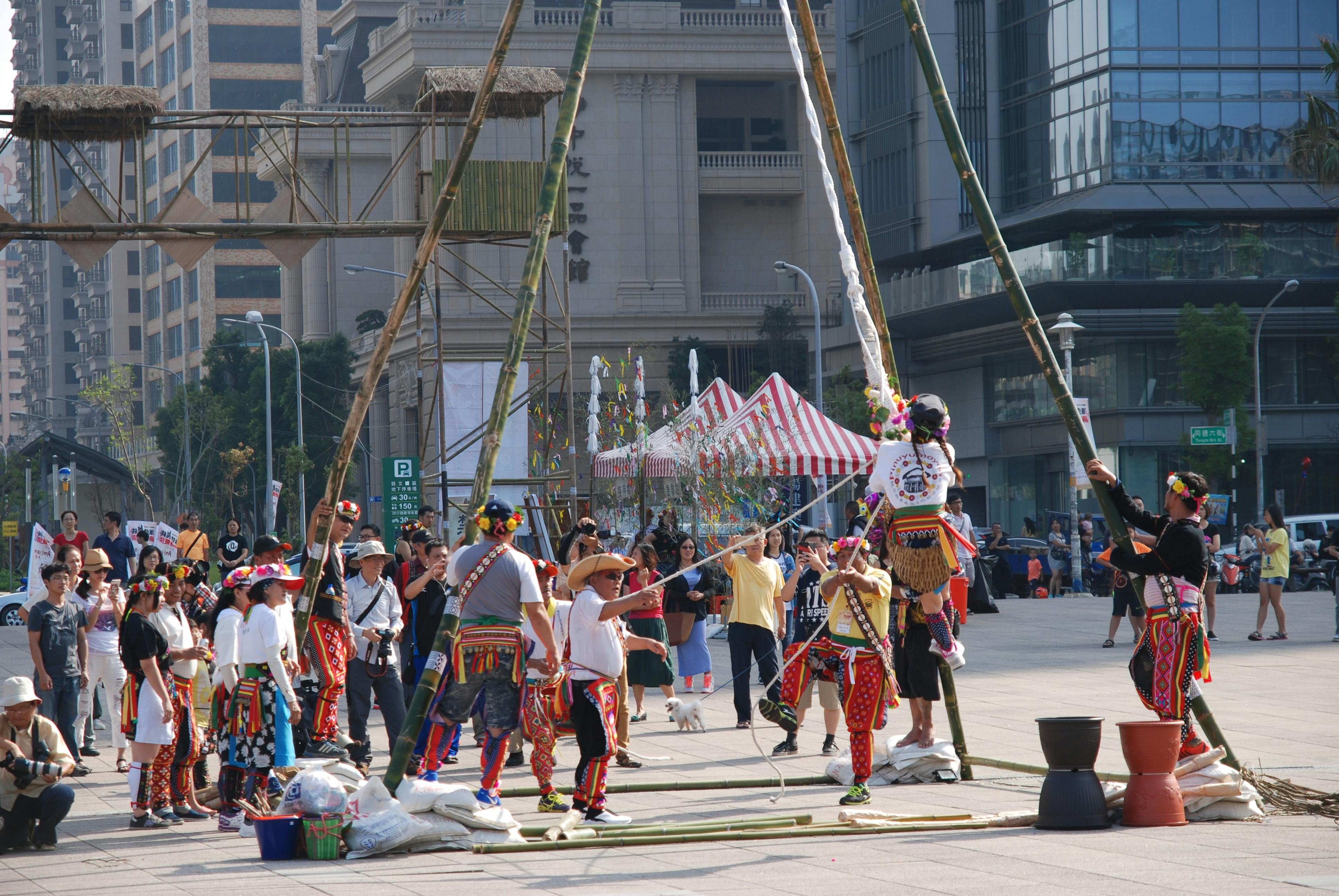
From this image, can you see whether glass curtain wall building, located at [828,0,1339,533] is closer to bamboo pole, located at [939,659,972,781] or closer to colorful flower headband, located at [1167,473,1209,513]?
bamboo pole, located at [939,659,972,781]

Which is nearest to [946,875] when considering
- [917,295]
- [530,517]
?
[530,517]

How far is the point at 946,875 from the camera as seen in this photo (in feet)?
25.6

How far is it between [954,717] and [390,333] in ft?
16.1

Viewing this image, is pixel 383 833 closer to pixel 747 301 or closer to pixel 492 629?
pixel 492 629

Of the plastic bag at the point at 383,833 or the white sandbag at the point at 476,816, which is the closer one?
the plastic bag at the point at 383,833

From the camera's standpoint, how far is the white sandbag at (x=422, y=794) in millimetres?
9023

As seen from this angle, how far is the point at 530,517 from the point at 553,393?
110 feet

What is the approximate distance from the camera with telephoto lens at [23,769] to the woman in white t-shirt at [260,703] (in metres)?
1.17

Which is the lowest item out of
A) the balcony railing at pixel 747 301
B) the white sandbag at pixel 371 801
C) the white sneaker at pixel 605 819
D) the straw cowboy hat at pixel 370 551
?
the white sneaker at pixel 605 819

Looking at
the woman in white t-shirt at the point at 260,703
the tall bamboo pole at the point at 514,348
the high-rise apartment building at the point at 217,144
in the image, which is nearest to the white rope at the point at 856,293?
the tall bamboo pole at the point at 514,348

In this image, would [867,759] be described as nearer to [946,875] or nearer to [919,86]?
[946,875]

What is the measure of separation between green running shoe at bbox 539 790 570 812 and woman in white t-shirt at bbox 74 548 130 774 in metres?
4.87

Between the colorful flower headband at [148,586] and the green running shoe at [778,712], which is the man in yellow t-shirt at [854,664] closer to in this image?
the green running shoe at [778,712]

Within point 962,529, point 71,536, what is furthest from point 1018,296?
point 71,536
